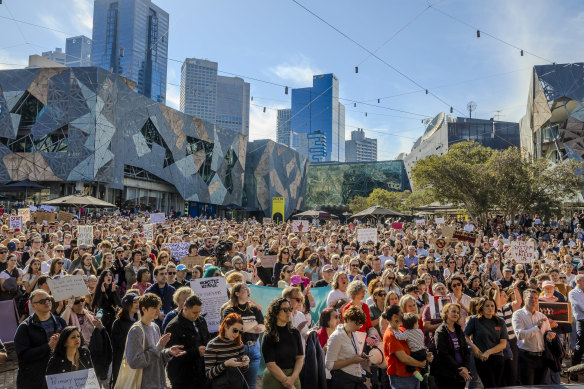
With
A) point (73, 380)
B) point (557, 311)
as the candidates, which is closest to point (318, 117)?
point (557, 311)

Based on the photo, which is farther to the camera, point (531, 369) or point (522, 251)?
point (522, 251)

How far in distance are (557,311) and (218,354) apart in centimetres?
567

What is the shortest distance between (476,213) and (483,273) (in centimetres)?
2046

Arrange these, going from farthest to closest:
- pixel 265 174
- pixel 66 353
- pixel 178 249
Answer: pixel 265 174, pixel 178 249, pixel 66 353

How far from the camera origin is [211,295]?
19.6 feet

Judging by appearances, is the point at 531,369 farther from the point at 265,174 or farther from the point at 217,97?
the point at 217,97

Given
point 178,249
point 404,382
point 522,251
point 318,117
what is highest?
point 318,117

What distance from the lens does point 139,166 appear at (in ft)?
136

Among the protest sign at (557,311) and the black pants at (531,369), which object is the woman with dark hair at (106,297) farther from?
the protest sign at (557,311)

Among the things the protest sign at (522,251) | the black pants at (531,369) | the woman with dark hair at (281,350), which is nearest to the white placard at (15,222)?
the woman with dark hair at (281,350)

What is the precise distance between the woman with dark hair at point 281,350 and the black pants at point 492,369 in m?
2.79

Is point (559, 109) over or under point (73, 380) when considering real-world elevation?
over

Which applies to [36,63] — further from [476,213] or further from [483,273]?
[483,273]

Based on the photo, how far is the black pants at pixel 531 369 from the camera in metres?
6.55
